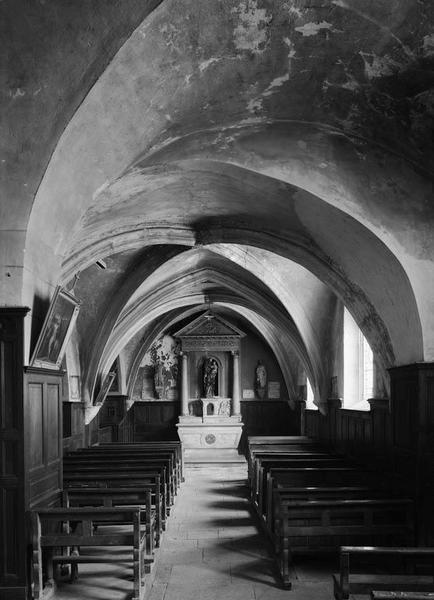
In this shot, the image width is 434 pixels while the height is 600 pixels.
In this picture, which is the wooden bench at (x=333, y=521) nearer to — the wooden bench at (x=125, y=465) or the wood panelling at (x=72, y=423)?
the wooden bench at (x=125, y=465)

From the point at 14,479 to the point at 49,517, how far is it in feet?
1.51

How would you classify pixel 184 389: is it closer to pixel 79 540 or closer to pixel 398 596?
pixel 79 540

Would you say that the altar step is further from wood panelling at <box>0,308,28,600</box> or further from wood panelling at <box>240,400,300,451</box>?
wood panelling at <box>0,308,28,600</box>

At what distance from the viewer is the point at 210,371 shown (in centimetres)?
2153

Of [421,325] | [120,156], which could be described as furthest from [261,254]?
[120,156]

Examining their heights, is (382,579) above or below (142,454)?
above

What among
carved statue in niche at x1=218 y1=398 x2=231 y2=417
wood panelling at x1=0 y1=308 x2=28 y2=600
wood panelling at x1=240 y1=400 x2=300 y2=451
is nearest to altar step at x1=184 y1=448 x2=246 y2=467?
carved statue in niche at x1=218 y1=398 x2=231 y2=417

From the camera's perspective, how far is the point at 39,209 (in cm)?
578

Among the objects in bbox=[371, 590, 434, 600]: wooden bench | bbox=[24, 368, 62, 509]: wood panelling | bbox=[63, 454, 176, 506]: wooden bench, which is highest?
bbox=[24, 368, 62, 509]: wood panelling

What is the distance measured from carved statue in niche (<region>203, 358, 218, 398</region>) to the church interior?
405 inches

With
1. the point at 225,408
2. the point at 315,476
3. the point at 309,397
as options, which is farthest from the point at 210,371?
the point at 315,476

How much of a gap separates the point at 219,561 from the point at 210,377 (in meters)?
14.0

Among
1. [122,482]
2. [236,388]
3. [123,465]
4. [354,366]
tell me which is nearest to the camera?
[122,482]

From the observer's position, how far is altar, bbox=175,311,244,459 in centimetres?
2120
